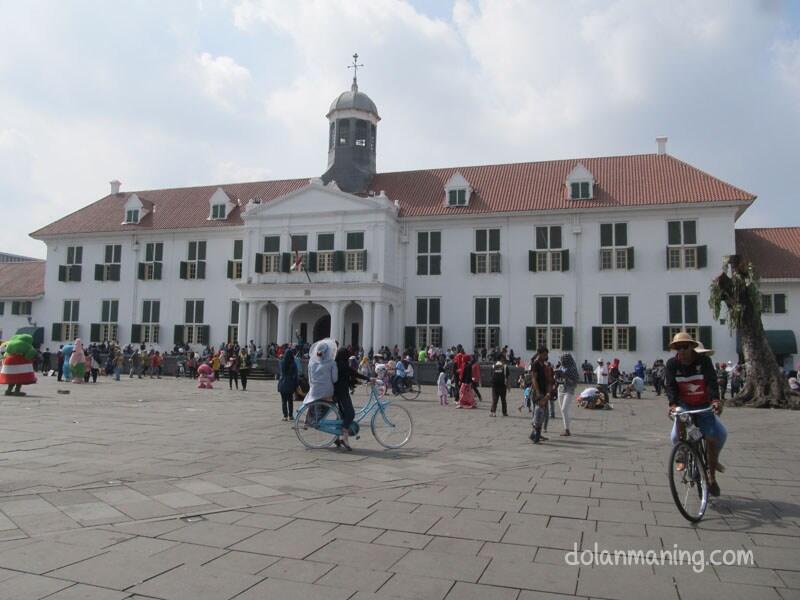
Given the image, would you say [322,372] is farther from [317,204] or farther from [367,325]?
[317,204]

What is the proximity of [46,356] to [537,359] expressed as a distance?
32311 millimetres

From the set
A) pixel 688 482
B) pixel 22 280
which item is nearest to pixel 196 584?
pixel 688 482

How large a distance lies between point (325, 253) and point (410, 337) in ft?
21.6

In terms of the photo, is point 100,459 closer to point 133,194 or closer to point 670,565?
point 670,565

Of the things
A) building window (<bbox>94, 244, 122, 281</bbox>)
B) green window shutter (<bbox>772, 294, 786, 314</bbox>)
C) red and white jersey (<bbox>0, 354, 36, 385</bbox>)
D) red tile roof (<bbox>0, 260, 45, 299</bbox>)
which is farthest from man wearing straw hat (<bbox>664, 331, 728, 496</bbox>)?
red tile roof (<bbox>0, 260, 45, 299</bbox>)

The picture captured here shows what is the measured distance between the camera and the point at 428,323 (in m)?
34.5

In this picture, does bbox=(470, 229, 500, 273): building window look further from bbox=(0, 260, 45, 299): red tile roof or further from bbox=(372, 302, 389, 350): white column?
bbox=(0, 260, 45, 299): red tile roof

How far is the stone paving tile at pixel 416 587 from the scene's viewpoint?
151 inches

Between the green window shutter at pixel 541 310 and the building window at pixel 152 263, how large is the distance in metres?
23.1

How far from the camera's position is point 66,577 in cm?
403

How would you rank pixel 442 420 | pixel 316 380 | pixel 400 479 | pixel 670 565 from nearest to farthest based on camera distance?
pixel 670 565, pixel 400 479, pixel 316 380, pixel 442 420

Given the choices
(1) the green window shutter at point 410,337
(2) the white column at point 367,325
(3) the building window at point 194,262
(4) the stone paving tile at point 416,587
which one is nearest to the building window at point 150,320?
(3) the building window at point 194,262

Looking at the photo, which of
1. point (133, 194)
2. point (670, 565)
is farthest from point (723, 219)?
point (133, 194)

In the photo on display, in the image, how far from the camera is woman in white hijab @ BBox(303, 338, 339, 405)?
371 inches
